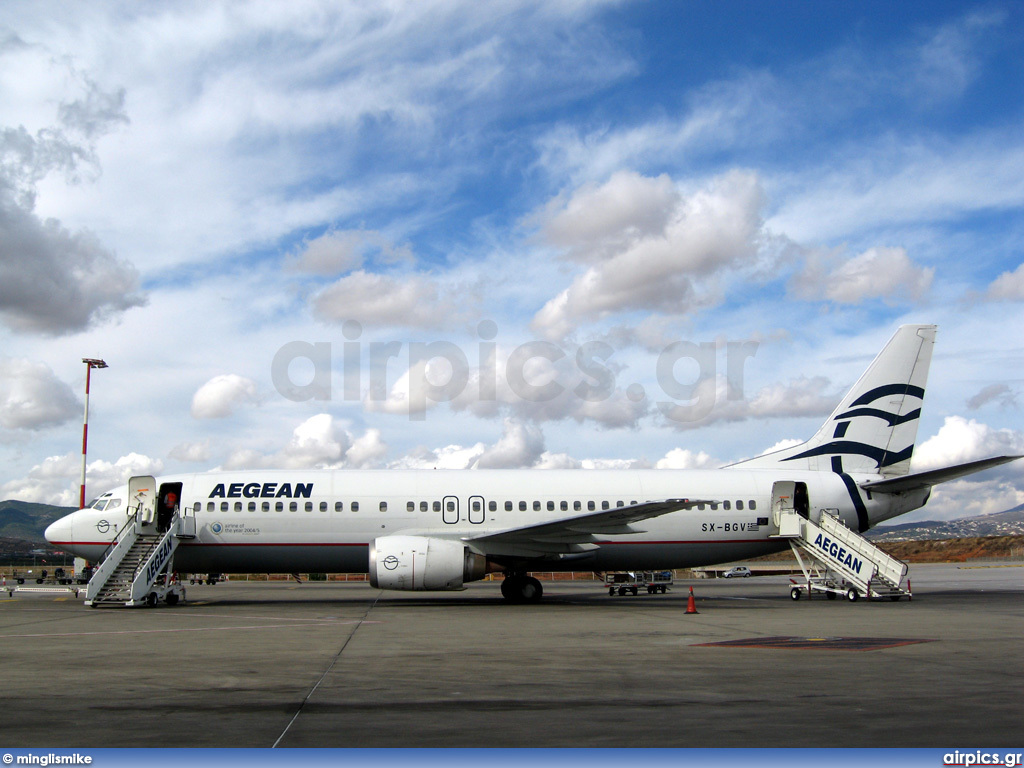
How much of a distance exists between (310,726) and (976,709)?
5.92m

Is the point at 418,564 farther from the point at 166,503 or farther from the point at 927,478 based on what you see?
the point at 927,478

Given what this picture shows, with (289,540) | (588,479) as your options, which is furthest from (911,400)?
(289,540)

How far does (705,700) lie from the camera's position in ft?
25.9

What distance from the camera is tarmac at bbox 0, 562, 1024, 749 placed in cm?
646

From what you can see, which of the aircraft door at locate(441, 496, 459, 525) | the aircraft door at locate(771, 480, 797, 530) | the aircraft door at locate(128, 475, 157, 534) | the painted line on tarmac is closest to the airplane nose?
the aircraft door at locate(128, 475, 157, 534)

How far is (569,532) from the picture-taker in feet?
73.5

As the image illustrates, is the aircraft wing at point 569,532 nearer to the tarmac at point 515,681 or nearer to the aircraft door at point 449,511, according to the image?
the aircraft door at point 449,511

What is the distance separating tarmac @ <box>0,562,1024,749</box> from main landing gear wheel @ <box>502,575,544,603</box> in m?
A: 6.18

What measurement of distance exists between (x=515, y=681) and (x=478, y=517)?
571 inches

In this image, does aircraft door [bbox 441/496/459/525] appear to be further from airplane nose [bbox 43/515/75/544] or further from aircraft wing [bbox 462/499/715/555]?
airplane nose [bbox 43/515/75/544]

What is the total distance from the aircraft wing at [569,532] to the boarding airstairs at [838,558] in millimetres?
3452

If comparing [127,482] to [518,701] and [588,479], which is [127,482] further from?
[518,701]

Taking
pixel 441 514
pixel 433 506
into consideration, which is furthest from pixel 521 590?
pixel 433 506

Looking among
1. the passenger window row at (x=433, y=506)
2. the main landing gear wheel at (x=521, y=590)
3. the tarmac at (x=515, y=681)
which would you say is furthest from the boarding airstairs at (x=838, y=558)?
the main landing gear wheel at (x=521, y=590)
